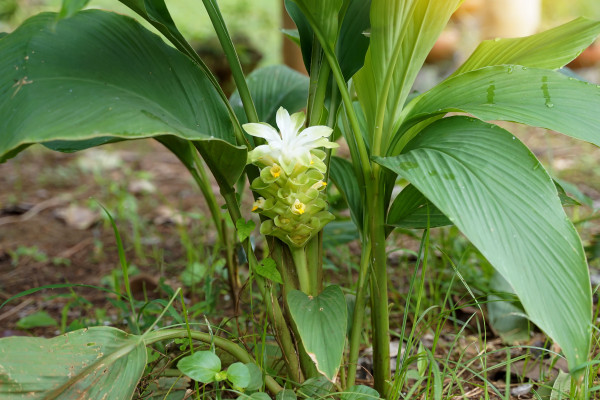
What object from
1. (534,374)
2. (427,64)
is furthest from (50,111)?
(427,64)

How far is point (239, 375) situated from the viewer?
0.83 metres

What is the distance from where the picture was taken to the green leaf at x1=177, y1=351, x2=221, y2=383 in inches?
32.4

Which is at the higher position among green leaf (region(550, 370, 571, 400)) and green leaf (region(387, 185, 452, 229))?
green leaf (region(387, 185, 452, 229))

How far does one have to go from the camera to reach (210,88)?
Answer: 0.98 meters

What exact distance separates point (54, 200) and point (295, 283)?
1.81 m

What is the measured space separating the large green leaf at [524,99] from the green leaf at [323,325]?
33cm

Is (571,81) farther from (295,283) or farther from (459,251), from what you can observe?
(459,251)

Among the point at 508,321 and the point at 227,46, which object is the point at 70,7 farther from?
the point at 508,321

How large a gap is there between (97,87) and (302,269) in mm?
436

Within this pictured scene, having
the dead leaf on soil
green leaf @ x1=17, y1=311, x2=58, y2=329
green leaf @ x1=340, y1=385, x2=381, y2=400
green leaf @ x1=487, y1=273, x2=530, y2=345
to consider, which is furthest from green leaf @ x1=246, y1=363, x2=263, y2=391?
the dead leaf on soil

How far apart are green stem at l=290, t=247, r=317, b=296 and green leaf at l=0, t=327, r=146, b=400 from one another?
0.28 metres

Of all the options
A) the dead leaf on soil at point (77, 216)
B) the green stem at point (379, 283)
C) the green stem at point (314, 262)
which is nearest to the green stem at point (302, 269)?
the green stem at point (314, 262)

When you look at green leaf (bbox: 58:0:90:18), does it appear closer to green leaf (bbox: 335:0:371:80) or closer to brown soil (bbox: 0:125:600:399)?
green leaf (bbox: 335:0:371:80)

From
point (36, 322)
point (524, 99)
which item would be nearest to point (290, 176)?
point (524, 99)
